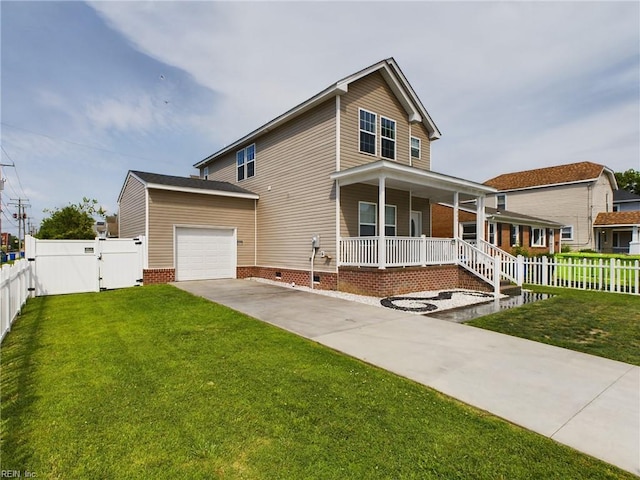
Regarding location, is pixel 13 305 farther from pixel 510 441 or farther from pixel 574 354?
pixel 574 354

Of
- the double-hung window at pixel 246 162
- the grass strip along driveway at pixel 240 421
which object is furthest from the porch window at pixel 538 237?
the grass strip along driveway at pixel 240 421

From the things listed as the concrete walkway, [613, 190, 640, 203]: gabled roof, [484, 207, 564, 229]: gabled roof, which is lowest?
the concrete walkway

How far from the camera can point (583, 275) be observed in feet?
41.2

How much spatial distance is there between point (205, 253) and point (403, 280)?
840 centimetres

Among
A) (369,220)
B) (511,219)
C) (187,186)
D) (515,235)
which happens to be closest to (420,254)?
(369,220)

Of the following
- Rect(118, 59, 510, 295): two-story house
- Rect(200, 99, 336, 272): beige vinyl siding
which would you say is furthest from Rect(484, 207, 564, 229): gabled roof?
Rect(200, 99, 336, 272): beige vinyl siding

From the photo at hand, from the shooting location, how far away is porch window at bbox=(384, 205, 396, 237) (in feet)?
45.1

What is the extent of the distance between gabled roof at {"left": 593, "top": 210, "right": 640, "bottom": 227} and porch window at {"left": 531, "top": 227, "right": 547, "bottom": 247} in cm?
653

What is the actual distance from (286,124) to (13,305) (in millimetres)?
10761

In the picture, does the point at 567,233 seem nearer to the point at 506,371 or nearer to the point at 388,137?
the point at 388,137

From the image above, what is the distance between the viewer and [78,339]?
5.66 m

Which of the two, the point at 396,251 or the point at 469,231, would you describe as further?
the point at 469,231

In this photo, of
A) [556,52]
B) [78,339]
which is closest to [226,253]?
[78,339]

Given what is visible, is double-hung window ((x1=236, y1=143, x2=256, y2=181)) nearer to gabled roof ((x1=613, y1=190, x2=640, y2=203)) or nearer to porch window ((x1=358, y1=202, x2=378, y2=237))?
porch window ((x1=358, y1=202, x2=378, y2=237))
